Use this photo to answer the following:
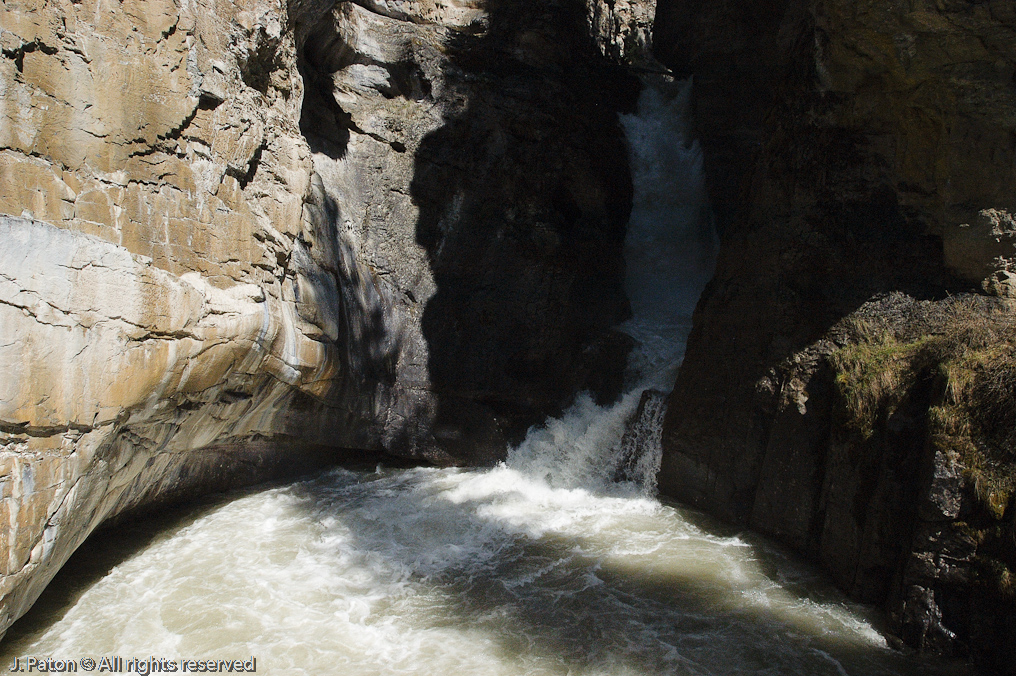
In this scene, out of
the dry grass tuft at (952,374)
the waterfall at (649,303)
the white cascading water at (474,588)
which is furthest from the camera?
the waterfall at (649,303)

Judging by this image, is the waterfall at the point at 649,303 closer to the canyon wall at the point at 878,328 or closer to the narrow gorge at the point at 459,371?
the narrow gorge at the point at 459,371

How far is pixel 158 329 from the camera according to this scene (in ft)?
17.3

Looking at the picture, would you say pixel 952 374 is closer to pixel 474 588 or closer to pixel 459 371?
pixel 474 588

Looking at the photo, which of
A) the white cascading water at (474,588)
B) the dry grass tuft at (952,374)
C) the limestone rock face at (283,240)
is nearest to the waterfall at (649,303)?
the white cascading water at (474,588)

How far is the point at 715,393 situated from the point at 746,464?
1.03m

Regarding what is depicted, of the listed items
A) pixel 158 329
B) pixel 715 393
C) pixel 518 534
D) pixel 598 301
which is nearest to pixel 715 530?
pixel 715 393

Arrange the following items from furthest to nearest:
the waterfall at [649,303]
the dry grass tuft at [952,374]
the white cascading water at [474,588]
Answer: the waterfall at [649,303], the white cascading water at [474,588], the dry grass tuft at [952,374]

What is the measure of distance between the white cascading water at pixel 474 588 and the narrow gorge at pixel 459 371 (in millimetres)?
A: 41

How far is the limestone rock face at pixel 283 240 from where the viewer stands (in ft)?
15.2

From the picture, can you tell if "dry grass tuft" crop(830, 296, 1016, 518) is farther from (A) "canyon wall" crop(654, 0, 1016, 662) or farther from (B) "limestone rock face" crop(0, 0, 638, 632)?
(B) "limestone rock face" crop(0, 0, 638, 632)

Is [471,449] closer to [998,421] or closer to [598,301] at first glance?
[598,301]

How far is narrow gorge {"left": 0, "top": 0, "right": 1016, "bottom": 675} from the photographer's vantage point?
16.3 feet

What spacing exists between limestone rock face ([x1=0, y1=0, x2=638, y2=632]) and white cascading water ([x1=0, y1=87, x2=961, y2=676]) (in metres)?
0.82

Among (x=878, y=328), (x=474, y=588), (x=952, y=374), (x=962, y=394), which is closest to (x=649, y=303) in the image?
(x=878, y=328)
